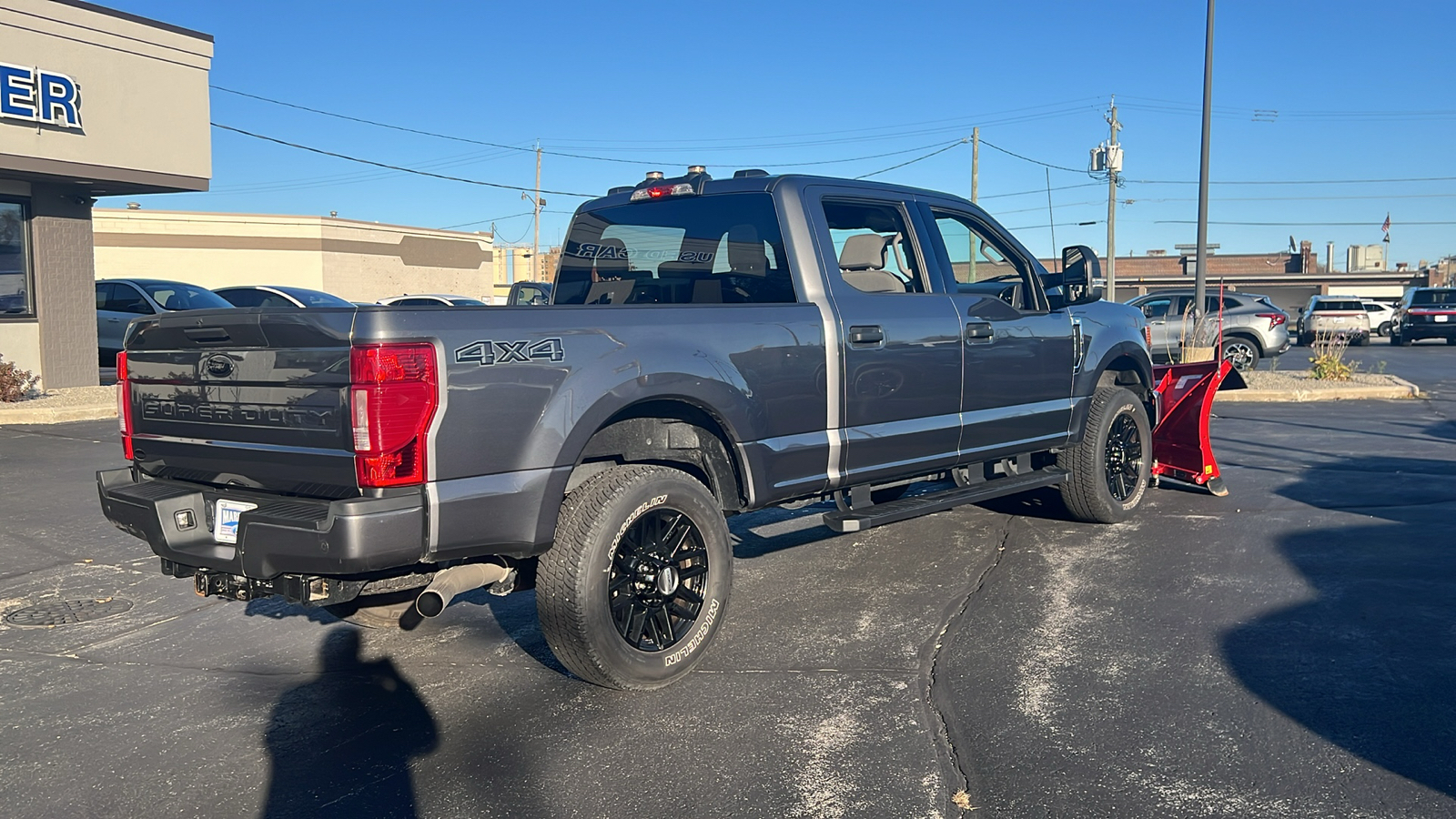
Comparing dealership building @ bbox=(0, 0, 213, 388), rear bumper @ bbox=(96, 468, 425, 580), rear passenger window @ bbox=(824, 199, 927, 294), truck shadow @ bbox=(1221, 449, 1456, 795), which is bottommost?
truck shadow @ bbox=(1221, 449, 1456, 795)

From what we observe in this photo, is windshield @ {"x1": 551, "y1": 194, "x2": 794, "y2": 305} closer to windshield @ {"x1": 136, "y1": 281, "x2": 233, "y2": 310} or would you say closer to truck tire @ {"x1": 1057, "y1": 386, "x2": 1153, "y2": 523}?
truck tire @ {"x1": 1057, "y1": 386, "x2": 1153, "y2": 523}

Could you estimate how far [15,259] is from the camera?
15.8 meters

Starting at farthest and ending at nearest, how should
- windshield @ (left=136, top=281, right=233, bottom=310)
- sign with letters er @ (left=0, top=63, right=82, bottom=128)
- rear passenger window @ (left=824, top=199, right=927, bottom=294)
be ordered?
windshield @ (left=136, top=281, right=233, bottom=310)
sign with letters er @ (left=0, top=63, right=82, bottom=128)
rear passenger window @ (left=824, top=199, right=927, bottom=294)

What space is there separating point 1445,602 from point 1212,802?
2.88 metres

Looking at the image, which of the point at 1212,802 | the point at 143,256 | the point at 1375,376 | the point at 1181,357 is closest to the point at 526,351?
the point at 1212,802

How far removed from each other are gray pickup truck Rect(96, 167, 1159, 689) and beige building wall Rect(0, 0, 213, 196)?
12.1 metres

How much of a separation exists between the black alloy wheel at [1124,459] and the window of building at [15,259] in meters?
14.7

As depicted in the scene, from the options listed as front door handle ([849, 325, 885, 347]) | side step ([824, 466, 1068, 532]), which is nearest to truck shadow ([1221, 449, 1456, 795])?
side step ([824, 466, 1068, 532])

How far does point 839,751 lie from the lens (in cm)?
391

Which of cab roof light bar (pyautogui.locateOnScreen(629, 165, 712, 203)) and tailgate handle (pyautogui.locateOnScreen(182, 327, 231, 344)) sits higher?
cab roof light bar (pyautogui.locateOnScreen(629, 165, 712, 203))

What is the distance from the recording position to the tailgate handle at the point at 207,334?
13.7ft

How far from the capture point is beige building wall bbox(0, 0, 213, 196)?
15008mm

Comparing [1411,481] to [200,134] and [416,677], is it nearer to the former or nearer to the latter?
[416,677]

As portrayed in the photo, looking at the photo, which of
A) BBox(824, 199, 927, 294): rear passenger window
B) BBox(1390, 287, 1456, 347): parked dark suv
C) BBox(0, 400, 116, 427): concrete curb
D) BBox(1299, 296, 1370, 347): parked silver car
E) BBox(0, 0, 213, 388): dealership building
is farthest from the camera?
BBox(1390, 287, 1456, 347): parked dark suv
